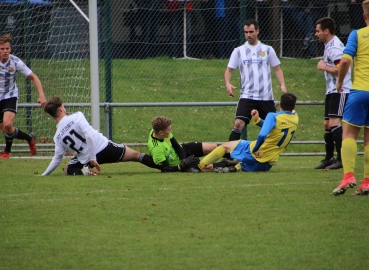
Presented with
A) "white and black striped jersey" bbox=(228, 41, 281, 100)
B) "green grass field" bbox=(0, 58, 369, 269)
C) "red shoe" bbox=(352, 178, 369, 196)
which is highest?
"white and black striped jersey" bbox=(228, 41, 281, 100)

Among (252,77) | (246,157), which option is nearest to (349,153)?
(246,157)

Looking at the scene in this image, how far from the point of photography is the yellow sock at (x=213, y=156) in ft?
32.3

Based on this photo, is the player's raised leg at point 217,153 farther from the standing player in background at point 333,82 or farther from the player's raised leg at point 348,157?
the player's raised leg at point 348,157

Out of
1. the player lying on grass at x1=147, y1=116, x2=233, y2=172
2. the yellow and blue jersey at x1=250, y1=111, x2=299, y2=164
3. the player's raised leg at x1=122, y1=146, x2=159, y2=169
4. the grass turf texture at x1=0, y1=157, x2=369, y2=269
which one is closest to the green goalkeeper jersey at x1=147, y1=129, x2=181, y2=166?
the player lying on grass at x1=147, y1=116, x2=233, y2=172

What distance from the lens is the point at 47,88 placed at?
1359cm

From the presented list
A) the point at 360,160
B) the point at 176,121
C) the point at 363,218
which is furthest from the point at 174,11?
the point at 363,218

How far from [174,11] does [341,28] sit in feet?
12.5

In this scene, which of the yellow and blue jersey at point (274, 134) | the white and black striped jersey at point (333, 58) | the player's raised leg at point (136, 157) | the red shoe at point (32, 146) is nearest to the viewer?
the yellow and blue jersey at point (274, 134)

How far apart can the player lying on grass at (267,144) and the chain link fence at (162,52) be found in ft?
12.6

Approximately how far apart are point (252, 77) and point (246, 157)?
6.46 feet

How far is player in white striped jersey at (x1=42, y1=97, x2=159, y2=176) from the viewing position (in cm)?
930

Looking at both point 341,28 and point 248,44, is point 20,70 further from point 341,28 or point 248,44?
point 341,28

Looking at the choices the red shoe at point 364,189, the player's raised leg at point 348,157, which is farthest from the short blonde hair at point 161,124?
the red shoe at point 364,189

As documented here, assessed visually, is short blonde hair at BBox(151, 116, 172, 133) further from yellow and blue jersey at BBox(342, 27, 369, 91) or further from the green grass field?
yellow and blue jersey at BBox(342, 27, 369, 91)
